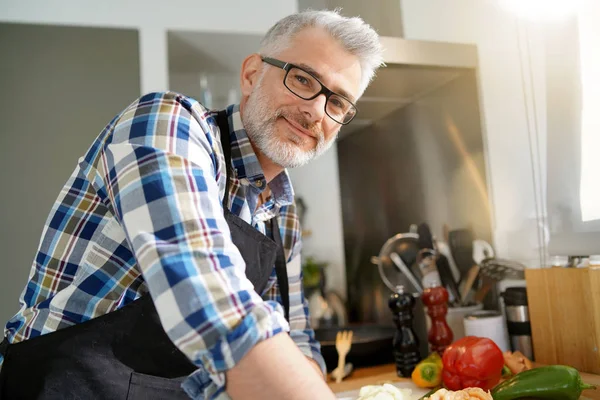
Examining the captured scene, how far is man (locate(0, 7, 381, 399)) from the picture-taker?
0.50 meters

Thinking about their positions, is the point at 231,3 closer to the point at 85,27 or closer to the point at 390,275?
the point at 85,27

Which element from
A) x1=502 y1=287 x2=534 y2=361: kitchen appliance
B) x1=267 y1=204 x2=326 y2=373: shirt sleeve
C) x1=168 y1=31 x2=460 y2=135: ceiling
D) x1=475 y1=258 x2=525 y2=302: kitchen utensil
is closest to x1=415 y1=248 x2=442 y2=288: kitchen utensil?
x1=475 y1=258 x2=525 y2=302: kitchen utensil

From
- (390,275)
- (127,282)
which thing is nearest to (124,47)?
(390,275)

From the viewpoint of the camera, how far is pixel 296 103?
37.7 inches

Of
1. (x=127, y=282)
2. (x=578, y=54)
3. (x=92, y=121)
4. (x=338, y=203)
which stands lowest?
(x=127, y=282)

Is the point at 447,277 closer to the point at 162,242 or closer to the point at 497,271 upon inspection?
the point at 497,271

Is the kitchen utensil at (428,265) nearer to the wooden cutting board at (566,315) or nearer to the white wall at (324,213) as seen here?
the wooden cutting board at (566,315)

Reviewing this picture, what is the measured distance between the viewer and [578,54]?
1028mm

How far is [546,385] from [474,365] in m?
0.14

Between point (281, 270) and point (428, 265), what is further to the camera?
point (428, 265)

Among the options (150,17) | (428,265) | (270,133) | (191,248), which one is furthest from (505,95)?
(150,17)

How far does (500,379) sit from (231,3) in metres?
1.72

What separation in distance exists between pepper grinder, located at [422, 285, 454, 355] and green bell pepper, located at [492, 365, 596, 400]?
12.0 inches

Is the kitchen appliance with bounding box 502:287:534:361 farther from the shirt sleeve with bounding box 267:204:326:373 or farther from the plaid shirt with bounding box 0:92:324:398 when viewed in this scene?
the plaid shirt with bounding box 0:92:324:398
